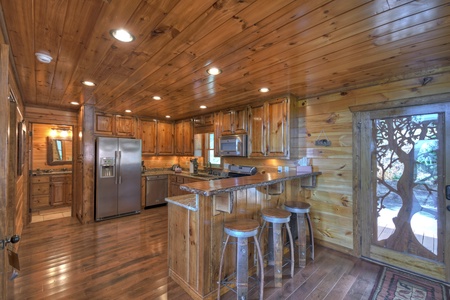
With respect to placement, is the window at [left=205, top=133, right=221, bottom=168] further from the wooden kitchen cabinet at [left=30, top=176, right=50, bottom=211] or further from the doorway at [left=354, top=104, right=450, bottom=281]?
the wooden kitchen cabinet at [left=30, top=176, right=50, bottom=211]

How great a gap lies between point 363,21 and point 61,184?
7105 mm

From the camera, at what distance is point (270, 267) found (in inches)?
103

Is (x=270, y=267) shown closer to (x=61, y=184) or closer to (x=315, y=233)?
(x=315, y=233)

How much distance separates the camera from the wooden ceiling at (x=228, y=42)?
4.45 feet

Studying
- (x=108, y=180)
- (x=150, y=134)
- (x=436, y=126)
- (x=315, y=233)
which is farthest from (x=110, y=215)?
(x=436, y=126)

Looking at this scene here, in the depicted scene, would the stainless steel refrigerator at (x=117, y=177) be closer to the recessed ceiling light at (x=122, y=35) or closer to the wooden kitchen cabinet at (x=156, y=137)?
the wooden kitchen cabinet at (x=156, y=137)

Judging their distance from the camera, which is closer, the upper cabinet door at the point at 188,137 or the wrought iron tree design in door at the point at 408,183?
the wrought iron tree design in door at the point at 408,183

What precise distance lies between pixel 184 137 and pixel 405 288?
4951 millimetres

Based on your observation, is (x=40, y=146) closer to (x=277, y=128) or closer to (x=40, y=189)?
(x=40, y=189)

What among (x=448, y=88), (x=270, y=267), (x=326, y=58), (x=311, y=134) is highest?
(x=326, y=58)

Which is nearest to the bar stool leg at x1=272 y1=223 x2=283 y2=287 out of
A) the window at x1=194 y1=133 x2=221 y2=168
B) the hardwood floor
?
the hardwood floor

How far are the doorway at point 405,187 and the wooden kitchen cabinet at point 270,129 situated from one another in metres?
1.02

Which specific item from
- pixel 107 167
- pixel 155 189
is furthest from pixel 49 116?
pixel 155 189

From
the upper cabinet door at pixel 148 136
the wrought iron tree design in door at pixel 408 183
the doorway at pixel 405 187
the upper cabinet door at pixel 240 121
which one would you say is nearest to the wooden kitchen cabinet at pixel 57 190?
the upper cabinet door at pixel 148 136
